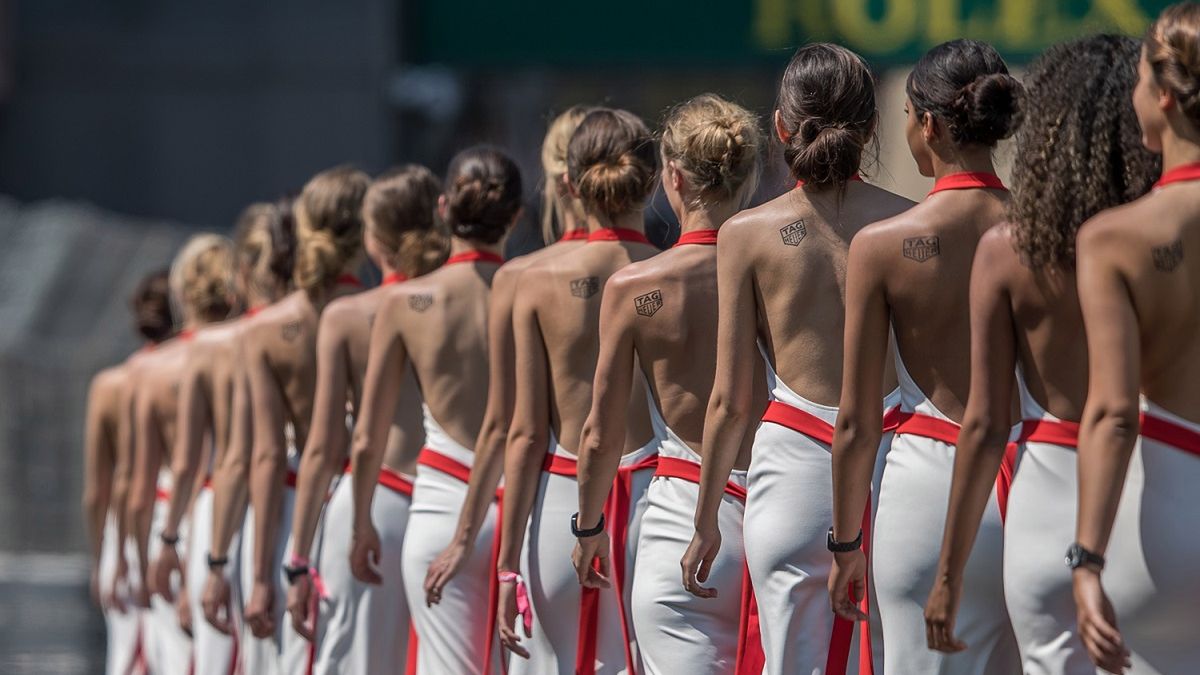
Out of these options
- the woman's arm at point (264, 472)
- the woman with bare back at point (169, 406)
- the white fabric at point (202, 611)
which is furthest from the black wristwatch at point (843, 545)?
the woman with bare back at point (169, 406)

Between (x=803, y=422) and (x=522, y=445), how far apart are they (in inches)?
39.1

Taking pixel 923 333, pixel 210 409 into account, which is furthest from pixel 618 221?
pixel 210 409

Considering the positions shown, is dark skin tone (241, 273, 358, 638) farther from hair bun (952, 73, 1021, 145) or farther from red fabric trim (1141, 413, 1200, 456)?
red fabric trim (1141, 413, 1200, 456)

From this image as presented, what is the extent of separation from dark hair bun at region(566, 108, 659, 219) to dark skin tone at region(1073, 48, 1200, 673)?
5.81ft

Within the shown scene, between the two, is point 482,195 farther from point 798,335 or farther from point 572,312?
point 798,335

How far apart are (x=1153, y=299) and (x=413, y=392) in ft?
9.44

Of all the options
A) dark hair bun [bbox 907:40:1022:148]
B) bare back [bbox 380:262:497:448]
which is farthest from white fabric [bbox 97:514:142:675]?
dark hair bun [bbox 907:40:1022:148]

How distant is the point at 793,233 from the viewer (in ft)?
12.7

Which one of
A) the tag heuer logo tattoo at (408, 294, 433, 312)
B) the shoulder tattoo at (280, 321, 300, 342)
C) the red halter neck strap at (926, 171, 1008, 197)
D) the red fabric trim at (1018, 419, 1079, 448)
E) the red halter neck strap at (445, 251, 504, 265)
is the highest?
the red halter neck strap at (926, 171, 1008, 197)

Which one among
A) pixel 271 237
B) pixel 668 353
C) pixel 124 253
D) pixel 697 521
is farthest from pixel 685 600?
pixel 124 253

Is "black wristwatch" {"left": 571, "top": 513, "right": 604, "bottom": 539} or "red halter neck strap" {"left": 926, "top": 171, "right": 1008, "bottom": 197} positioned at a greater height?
"red halter neck strap" {"left": 926, "top": 171, "right": 1008, "bottom": 197}

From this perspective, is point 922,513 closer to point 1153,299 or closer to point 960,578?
point 960,578

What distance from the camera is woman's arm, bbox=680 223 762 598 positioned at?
12.8ft

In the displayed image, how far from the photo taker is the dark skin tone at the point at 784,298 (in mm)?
3885
